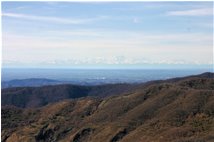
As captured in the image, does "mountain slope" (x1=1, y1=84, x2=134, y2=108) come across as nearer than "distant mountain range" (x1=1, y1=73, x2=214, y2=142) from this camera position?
No

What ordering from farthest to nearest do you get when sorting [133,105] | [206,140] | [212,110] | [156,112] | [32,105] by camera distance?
[32,105] → [133,105] → [156,112] → [212,110] → [206,140]

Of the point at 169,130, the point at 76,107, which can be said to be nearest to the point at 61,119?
the point at 76,107

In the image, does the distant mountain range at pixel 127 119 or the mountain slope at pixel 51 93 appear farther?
the mountain slope at pixel 51 93

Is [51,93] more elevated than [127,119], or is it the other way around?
[127,119]

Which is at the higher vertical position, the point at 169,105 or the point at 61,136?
the point at 169,105

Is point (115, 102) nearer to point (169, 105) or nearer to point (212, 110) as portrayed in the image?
point (169, 105)

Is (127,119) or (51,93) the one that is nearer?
(127,119)

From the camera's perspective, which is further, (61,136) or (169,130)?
(61,136)

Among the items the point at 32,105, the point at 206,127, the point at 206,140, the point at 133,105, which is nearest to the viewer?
the point at 206,140
